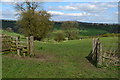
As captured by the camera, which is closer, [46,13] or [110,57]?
[110,57]

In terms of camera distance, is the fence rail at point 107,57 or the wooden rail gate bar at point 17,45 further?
the wooden rail gate bar at point 17,45

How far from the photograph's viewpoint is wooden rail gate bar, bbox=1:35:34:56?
501 inches

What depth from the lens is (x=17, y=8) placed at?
127ft

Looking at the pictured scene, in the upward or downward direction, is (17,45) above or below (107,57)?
above

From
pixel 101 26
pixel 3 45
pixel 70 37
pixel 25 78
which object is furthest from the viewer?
pixel 101 26

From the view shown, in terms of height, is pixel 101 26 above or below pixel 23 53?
above

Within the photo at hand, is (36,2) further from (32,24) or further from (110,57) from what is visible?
(110,57)

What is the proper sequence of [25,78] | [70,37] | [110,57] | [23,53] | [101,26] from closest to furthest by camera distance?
[25,78] < [110,57] < [23,53] < [70,37] < [101,26]

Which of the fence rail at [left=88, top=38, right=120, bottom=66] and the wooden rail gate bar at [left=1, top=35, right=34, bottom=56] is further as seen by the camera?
the wooden rail gate bar at [left=1, top=35, right=34, bottom=56]

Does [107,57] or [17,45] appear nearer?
[107,57]

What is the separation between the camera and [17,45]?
43.2 ft

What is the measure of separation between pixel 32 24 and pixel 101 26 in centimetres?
6566

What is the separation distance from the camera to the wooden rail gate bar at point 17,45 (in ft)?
41.8

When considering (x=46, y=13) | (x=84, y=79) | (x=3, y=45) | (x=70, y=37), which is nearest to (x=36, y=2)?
(x=46, y=13)
